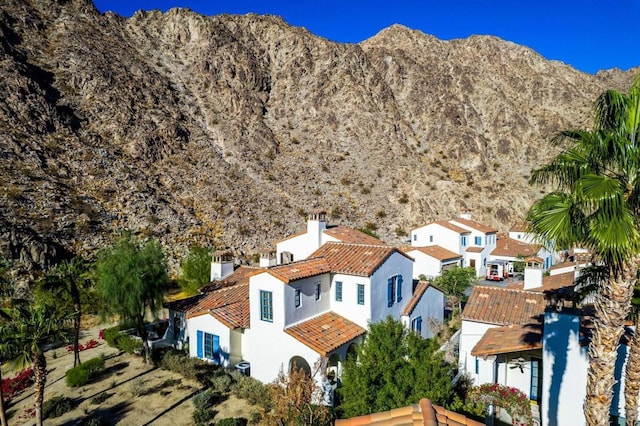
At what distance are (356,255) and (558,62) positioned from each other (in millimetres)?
123398

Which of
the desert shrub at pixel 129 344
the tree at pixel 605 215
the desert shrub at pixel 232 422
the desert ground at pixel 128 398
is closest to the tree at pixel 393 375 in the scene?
the desert shrub at pixel 232 422

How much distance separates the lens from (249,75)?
85.9 m

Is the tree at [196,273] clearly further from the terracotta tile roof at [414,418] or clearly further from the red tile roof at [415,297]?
the terracotta tile roof at [414,418]

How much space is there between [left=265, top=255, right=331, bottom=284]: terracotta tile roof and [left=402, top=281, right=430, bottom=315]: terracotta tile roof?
20.0 feet

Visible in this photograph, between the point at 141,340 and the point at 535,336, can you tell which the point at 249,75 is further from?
the point at 535,336

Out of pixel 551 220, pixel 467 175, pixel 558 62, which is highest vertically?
pixel 558 62

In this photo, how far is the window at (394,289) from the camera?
22411 millimetres

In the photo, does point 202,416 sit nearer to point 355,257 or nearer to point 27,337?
point 27,337

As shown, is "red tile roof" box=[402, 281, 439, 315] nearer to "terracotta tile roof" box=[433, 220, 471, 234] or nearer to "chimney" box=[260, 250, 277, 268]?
"chimney" box=[260, 250, 277, 268]

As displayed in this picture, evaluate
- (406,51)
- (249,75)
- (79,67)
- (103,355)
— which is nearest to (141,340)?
(103,355)

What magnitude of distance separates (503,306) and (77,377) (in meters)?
22.4

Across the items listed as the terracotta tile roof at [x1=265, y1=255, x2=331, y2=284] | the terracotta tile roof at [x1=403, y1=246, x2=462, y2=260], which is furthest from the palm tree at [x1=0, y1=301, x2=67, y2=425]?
the terracotta tile roof at [x1=403, y1=246, x2=462, y2=260]

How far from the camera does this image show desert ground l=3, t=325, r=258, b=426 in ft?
55.5

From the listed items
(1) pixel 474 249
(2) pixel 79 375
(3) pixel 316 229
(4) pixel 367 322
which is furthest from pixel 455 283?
(2) pixel 79 375
